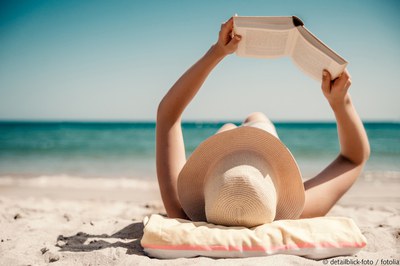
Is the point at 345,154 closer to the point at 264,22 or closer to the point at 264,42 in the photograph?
the point at 264,42

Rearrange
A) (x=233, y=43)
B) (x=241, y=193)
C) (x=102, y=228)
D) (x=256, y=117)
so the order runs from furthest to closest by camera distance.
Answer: (x=256, y=117)
(x=102, y=228)
(x=233, y=43)
(x=241, y=193)

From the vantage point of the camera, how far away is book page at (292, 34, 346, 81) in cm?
233

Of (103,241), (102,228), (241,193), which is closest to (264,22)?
(241,193)

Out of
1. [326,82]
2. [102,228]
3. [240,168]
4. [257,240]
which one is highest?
[326,82]

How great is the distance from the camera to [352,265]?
77.7 inches

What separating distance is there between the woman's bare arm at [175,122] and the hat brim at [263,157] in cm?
23

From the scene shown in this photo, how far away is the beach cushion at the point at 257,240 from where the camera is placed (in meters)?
2.02

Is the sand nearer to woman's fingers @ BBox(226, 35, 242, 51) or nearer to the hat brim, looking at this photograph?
the hat brim

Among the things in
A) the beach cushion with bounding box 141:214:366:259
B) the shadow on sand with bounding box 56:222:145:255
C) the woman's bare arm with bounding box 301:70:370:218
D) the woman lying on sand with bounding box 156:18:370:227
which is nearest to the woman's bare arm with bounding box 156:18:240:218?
the woman lying on sand with bounding box 156:18:370:227

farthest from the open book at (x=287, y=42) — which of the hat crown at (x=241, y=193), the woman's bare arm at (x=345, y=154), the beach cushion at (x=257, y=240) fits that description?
the beach cushion at (x=257, y=240)

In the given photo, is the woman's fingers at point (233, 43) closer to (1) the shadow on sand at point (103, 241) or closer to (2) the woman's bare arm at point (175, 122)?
(2) the woman's bare arm at point (175, 122)

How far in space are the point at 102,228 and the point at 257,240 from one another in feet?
5.60

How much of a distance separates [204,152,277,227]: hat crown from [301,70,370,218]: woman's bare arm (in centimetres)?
69

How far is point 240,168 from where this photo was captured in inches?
81.2
